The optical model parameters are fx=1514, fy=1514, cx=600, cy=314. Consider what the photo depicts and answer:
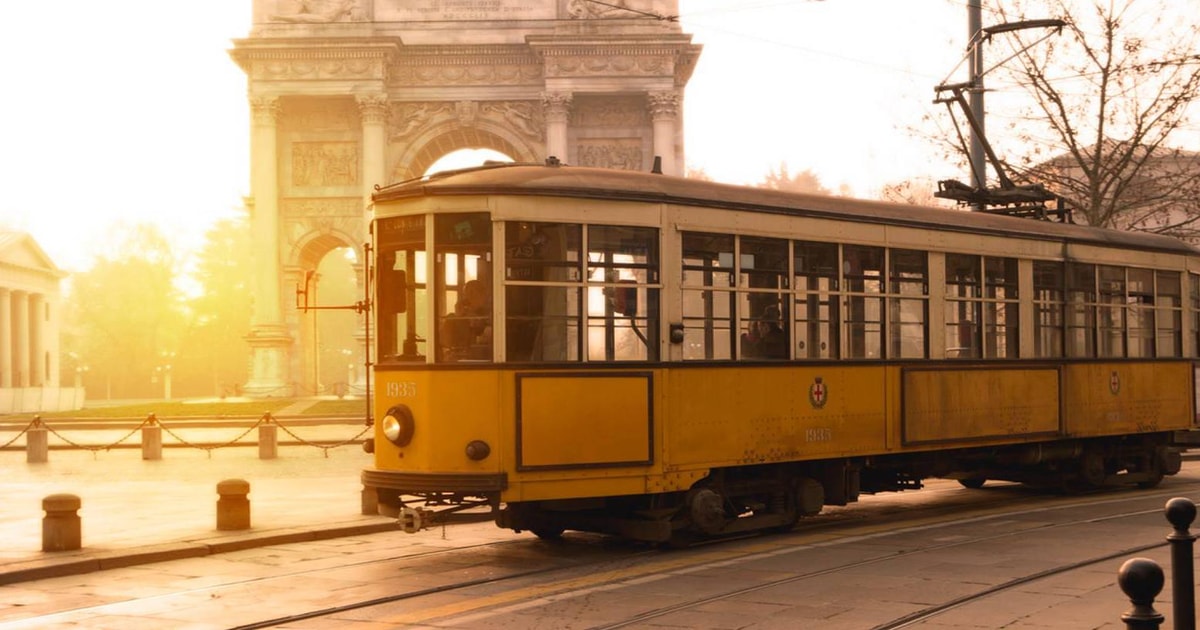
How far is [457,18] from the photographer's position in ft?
185

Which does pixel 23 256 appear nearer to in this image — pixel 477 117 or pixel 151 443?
pixel 477 117

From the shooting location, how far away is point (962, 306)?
1562 centimetres

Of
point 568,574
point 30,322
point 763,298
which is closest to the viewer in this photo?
point 568,574

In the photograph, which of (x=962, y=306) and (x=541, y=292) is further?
(x=962, y=306)

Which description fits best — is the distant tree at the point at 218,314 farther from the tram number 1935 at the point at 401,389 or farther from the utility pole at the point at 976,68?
the tram number 1935 at the point at 401,389

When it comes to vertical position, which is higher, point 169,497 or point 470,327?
point 470,327

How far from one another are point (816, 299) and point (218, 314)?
295 feet

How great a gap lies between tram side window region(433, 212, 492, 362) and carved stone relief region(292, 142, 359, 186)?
46.2m

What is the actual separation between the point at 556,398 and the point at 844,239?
12.4 feet

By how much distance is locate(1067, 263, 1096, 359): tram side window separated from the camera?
17281 mm

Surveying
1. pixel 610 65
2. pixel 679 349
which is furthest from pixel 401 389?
pixel 610 65

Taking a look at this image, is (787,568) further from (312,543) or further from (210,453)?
(210,453)

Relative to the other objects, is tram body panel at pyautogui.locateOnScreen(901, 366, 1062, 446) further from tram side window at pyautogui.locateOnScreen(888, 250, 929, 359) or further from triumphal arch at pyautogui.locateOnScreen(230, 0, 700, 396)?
triumphal arch at pyautogui.locateOnScreen(230, 0, 700, 396)

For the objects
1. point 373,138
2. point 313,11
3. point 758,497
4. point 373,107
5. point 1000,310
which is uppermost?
point 313,11
